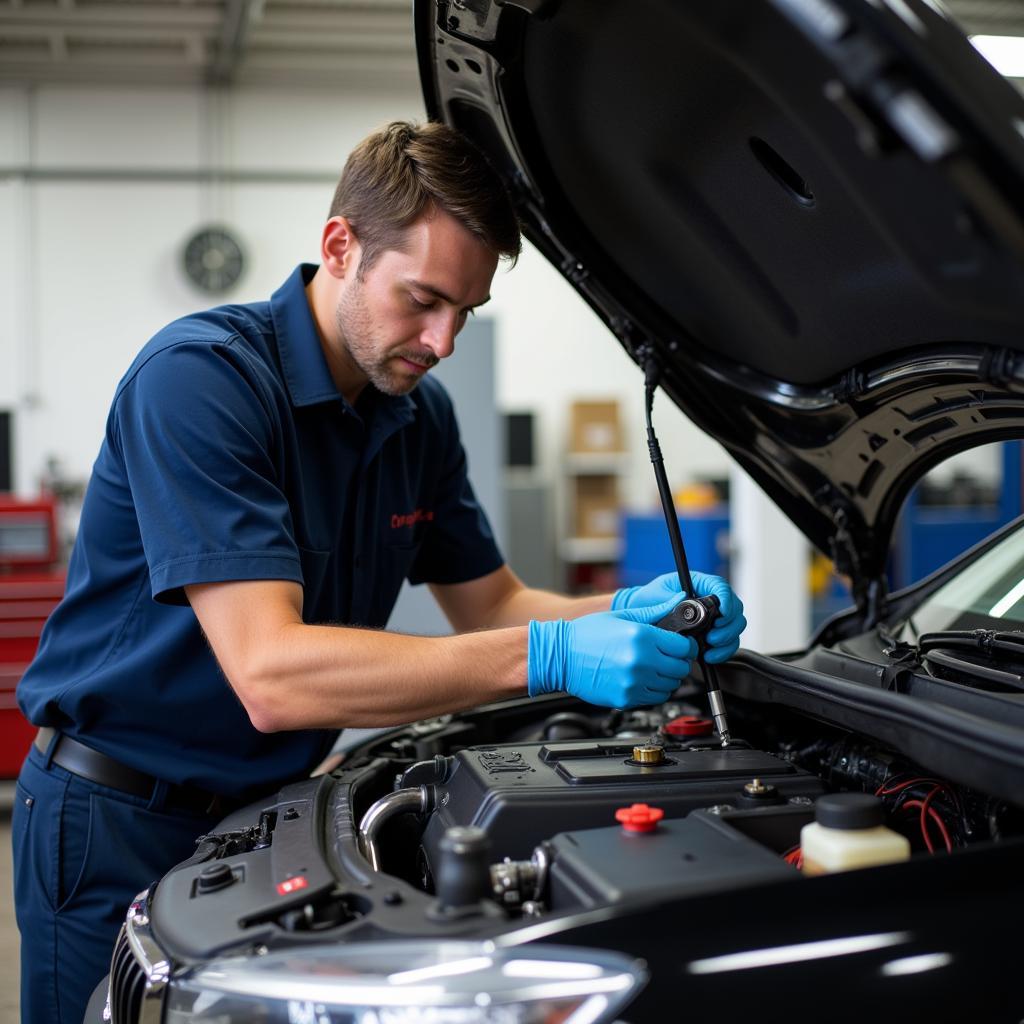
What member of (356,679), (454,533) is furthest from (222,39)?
(356,679)

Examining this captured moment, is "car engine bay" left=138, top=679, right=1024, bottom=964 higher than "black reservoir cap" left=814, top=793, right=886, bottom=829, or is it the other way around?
"black reservoir cap" left=814, top=793, right=886, bottom=829

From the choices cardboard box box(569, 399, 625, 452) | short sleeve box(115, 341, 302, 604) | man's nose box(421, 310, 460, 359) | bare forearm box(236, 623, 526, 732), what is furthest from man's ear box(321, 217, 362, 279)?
cardboard box box(569, 399, 625, 452)

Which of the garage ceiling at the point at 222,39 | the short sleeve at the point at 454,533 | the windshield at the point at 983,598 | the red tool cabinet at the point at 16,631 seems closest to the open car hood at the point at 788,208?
the windshield at the point at 983,598

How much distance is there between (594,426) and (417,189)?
6.10 metres

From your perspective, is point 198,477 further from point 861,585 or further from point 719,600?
point 861,585

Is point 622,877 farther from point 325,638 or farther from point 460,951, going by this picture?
point 325,638

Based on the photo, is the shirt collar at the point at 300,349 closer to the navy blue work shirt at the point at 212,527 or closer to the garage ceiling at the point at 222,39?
the navy blue work shirt at the point at 212,527

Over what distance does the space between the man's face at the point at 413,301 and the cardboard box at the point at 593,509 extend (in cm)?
600

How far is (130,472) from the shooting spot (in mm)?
1265

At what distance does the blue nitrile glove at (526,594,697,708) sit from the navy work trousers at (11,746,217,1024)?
495 millimetres

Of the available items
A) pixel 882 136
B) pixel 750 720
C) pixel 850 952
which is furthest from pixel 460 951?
pixel 750 720

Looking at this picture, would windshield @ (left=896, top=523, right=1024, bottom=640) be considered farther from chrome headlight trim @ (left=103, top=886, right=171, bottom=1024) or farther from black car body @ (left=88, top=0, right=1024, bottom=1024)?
chrome headlight trim @ (left=103, top=886, right=171, bottom=1024)

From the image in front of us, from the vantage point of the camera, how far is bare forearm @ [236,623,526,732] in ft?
3.81

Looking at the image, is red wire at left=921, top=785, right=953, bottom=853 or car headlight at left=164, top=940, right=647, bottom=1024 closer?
car headlight at left=164, top=940, right=647, bottom=1024
